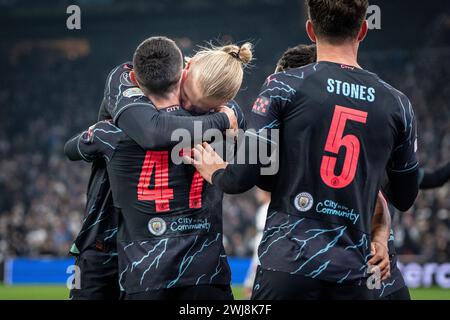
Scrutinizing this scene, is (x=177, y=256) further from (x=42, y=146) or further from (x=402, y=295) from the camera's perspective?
(x=42, y=146)

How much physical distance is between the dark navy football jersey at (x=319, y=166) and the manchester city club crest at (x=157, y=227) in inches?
28.2

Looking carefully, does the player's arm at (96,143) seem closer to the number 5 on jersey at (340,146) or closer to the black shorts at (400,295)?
the number 5 on jersey at (340,146)

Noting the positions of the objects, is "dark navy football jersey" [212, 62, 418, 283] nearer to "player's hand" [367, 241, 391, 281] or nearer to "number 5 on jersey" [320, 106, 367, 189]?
"number 5 on jersey" [320, 106, 367, 189]

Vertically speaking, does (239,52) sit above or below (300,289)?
above

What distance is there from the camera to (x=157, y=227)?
418 centimetres

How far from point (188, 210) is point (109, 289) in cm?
87

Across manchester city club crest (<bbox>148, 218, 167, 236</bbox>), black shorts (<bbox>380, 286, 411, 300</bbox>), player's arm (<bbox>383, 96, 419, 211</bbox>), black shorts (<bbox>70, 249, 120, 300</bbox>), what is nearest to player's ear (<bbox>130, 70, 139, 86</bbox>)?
manchester city club crest (<bbox>148, 218, 167, 236</bbox>)

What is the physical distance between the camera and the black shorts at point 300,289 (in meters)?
3.48

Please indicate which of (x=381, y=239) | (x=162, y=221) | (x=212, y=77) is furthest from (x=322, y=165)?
(x=162, y=221)

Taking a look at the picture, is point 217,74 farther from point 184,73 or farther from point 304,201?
point 304,201

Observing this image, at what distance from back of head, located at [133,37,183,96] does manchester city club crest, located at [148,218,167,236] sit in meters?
0.71

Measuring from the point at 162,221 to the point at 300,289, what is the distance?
3.30ft

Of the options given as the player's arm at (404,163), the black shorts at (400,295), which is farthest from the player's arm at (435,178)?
the player's arm at (404,163)

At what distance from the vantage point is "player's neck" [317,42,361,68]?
3.64m
